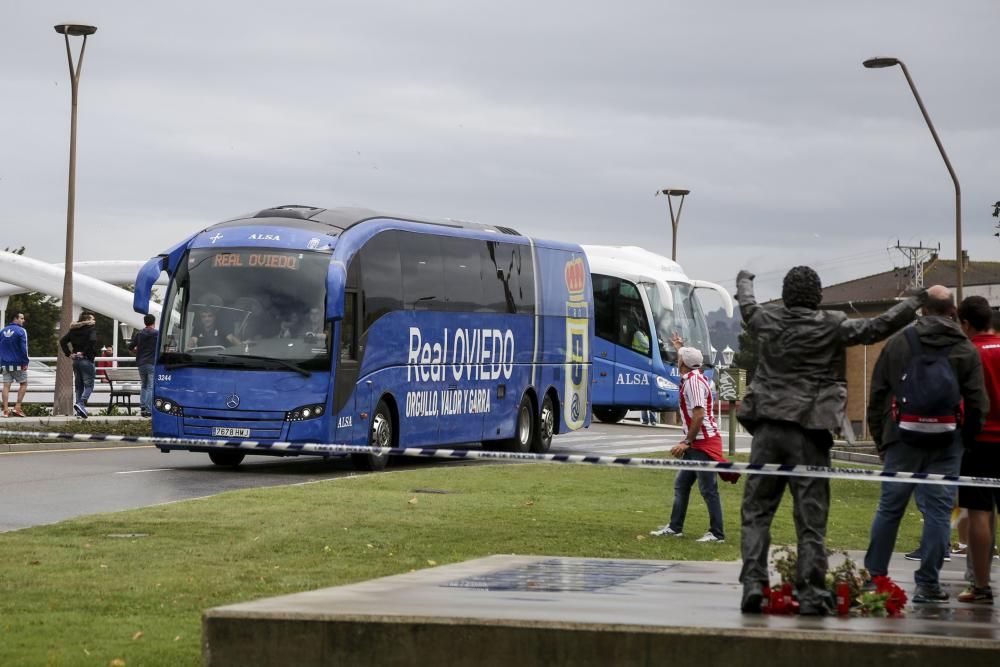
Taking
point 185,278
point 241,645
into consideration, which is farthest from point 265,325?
point 241,645

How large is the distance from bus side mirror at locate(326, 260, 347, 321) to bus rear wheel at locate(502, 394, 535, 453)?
21.6ft

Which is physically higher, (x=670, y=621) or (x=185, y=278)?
(x=185, y=278)

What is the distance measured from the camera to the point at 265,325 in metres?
21.4

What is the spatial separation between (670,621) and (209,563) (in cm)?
537

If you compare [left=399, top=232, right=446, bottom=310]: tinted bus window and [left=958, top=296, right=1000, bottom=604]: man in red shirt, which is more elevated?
[left=399, top=232, right=446, bottom=310]: tinted bus window

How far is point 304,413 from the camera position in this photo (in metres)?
21.2

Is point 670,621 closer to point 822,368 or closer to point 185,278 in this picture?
point 822,368

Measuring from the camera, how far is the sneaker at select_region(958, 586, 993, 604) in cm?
930

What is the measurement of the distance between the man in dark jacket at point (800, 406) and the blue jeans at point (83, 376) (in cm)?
2605

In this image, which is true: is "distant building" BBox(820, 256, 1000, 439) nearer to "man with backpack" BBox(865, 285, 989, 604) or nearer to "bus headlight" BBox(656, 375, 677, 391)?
"bus headlight" BBox(656, 375, 677, 391)

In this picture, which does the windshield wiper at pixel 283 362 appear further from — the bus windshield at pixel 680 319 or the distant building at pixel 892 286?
the distant building at pixel 892 286

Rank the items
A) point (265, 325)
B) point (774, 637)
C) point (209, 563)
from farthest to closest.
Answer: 1. point (265, 325)
2. point (209, 563)
3. point (774, 637)

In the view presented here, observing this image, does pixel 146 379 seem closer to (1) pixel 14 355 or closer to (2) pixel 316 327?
(1) pixel 14 355

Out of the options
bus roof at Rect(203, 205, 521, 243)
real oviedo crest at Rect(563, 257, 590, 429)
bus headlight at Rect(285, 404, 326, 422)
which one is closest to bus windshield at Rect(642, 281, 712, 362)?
real oviedo crest at Rect(563, 257, 590, 429)
